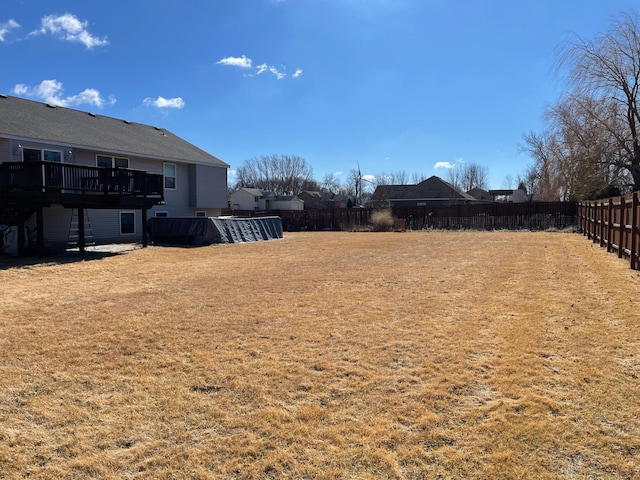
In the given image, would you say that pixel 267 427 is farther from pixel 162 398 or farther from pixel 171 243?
pixel 171 243

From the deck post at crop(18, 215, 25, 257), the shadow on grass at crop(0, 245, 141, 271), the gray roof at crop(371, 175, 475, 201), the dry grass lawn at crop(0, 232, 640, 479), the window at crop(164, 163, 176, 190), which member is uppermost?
the gray roof at crop(371, 175, 475, 201)

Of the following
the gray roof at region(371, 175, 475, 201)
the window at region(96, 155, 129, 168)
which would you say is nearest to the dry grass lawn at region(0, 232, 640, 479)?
the window at region(96, 155, 129, 168)

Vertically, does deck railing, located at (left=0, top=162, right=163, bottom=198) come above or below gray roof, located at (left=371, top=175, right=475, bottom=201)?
below

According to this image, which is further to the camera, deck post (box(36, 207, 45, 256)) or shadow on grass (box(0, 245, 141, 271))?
deck post (box(36, 207, 45, 256))

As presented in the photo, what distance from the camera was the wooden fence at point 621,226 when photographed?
8.57 meters

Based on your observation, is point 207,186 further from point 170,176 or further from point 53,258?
point 53,258

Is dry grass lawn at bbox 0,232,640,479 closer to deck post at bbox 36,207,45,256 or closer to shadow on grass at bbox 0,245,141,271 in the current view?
shadow on grass at bbox 0,245,141,271

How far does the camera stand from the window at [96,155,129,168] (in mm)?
17438

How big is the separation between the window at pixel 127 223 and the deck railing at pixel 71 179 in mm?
3740

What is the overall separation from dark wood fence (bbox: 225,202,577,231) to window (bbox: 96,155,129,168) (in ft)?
47.1

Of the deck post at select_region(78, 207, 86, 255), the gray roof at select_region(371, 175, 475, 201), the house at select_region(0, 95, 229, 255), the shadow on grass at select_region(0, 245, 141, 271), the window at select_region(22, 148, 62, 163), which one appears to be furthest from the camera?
the gray roof at select_region(371, 175, 475, 201)

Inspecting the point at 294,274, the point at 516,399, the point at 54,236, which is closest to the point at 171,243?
the point at 54,236

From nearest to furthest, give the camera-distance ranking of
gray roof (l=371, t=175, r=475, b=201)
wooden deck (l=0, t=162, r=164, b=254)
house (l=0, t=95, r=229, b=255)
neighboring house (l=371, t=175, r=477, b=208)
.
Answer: wooden deck (l=0, t=162, r=164, b=254), house (l=0, t=95, r=229, b=255), neighboring house (l=371, t=175, r=477, b=208), gray roof (l=371, t=175, r=475, b=201)

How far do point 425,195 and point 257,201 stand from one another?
3024 cm
